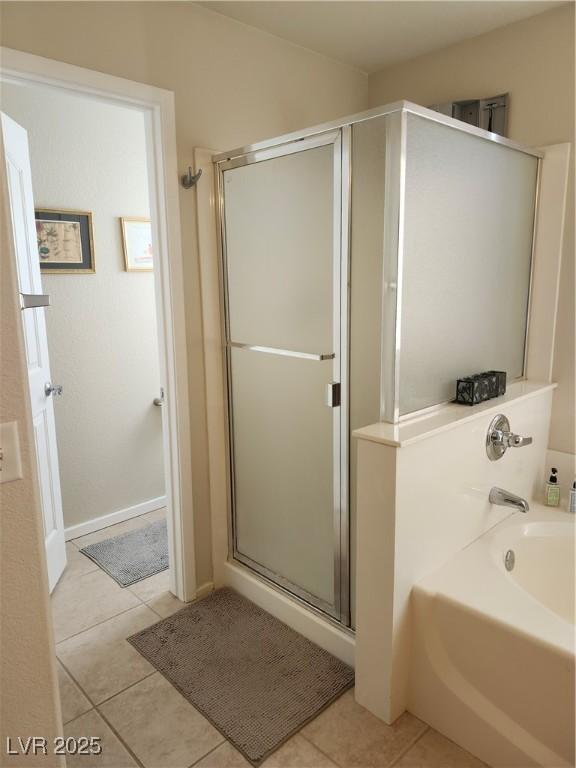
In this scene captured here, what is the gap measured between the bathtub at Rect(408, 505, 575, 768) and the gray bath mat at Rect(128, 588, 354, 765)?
0.38m

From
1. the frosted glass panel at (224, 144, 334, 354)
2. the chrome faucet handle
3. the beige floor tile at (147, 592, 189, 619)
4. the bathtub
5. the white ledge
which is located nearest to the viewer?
the bathtub

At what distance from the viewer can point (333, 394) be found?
1.96m

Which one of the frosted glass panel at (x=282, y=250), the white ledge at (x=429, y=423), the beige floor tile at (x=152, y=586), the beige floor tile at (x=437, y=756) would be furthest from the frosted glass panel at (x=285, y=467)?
the beige floor tile at (x=437, y=756)

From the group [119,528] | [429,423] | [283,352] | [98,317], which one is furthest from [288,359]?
[119,528]

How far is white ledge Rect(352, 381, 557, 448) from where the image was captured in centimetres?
165

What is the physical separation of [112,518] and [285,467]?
1583mm

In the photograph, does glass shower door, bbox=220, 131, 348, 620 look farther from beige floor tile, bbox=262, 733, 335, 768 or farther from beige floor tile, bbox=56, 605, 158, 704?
beige floor tile, bbox=56, 605, 158, 704

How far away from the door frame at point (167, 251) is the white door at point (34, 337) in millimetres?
470

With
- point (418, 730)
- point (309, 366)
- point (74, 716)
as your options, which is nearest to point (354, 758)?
point (418, 730)

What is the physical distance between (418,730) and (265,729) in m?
0.51

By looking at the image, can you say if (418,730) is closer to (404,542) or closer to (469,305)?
(404,542)

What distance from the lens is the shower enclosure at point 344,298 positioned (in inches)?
67.6

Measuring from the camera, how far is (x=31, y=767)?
1.07 metres

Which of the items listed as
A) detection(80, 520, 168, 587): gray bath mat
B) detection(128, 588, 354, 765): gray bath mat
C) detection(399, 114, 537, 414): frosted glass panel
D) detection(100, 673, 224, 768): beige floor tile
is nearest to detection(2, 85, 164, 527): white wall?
detection(80, 520, 168, 587): gray bath mat
